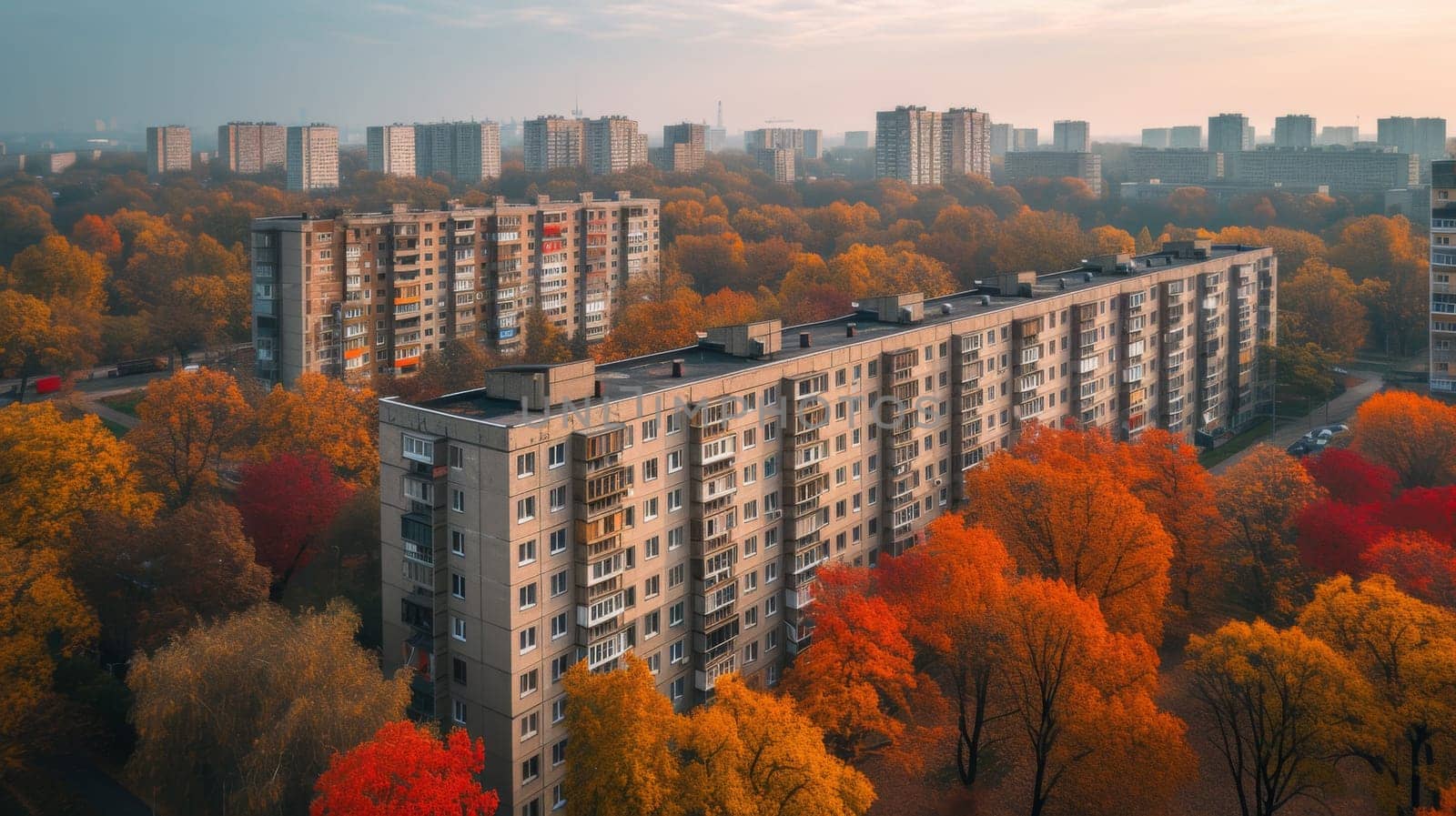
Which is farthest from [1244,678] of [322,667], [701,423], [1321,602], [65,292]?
[65,292]

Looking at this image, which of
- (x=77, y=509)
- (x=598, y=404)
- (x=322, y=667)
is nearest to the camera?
(x=322, y=667)

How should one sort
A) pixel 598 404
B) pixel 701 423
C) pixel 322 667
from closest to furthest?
pixel 322 667 < pixel 598 404 < pixel 701 423

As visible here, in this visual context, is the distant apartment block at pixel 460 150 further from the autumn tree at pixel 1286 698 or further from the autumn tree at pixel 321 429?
the autumn tree at pixel 1286 698

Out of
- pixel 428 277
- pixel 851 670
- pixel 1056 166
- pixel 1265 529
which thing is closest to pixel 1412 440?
pixel 1265 529

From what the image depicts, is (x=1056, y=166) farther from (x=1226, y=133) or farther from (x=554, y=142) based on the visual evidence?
(x=554, y=142)

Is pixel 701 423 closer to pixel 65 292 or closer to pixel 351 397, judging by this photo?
pixel 351 397

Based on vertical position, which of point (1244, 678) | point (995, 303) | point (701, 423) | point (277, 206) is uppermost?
point (277, 206)

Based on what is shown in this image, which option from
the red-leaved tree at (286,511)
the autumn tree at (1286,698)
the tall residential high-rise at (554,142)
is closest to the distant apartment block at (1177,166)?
the tall residential high-rise at (554,142)
